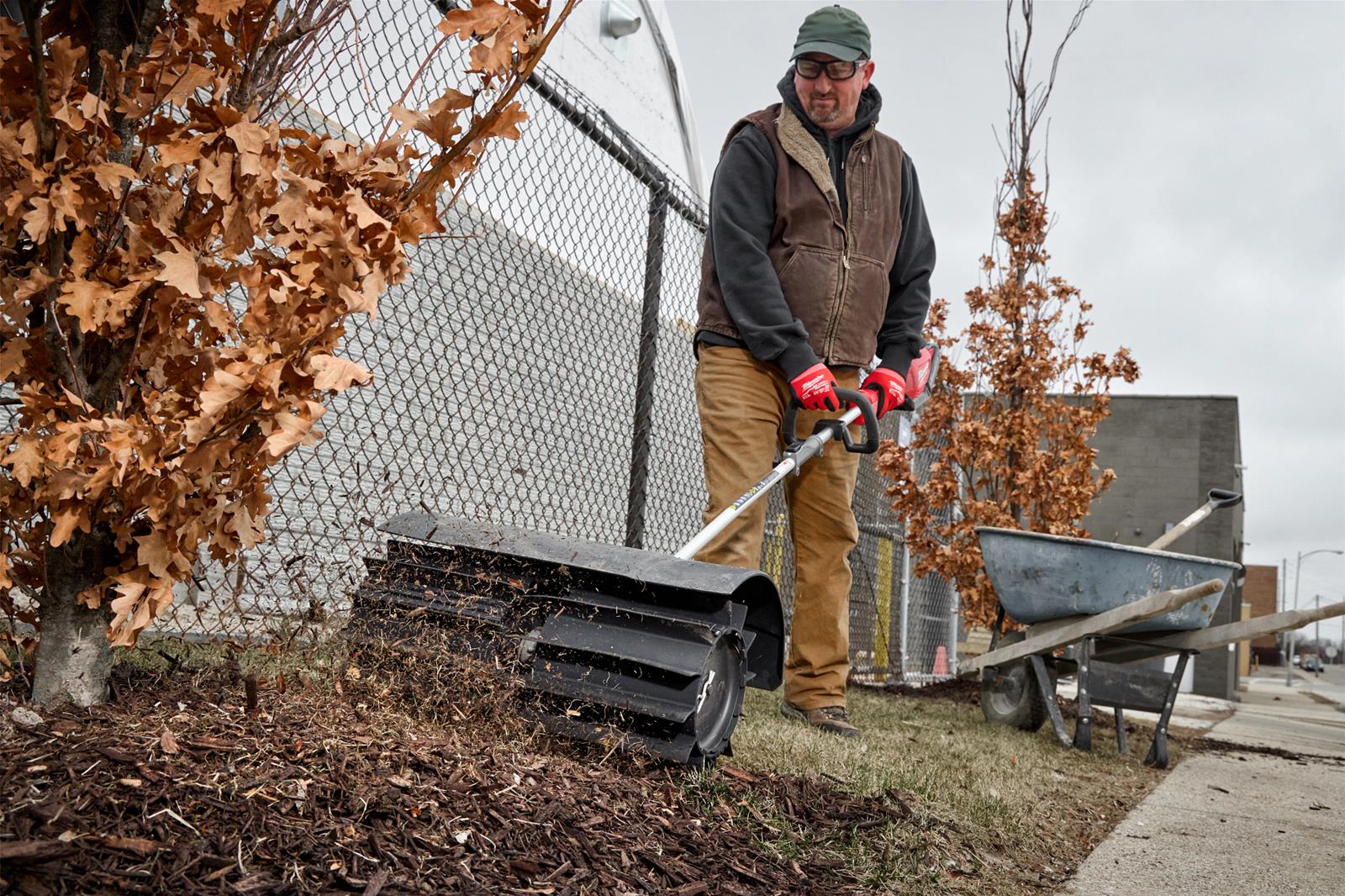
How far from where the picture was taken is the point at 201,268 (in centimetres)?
189

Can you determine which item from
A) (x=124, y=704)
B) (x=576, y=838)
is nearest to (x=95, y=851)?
(x=124, y=704)

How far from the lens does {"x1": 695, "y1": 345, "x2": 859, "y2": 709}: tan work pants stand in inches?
146

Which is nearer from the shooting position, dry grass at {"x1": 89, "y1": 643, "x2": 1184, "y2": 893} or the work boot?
dry grass at {"x1": 89, "y1": 643, "x2": 1184, "y2": 893}

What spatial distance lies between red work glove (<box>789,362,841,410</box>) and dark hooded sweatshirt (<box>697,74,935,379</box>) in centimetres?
6

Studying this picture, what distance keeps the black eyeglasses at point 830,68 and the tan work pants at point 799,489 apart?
3.42ft

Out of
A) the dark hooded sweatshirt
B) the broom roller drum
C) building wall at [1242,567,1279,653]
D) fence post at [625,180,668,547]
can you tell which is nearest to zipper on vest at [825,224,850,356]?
the dark hooded sweatshirt

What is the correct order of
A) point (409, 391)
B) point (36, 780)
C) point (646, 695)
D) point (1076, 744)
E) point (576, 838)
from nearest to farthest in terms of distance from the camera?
point (36, 780)
point (576, 838)
point (646, 695)
point (1076, 744)
point (409, 391)

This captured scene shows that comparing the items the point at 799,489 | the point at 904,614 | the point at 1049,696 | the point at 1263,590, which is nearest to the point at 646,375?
the point at 799,489

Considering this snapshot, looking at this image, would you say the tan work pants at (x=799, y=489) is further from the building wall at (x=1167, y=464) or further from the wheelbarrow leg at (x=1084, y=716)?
the building wall at (x=1167, y=464)

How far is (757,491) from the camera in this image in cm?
321

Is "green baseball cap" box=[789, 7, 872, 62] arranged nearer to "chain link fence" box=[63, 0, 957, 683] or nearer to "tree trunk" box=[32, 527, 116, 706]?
"chain link fence" box=[63, 0, 957, 683]

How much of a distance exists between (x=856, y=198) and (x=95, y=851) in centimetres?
330

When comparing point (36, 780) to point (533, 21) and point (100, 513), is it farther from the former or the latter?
point (533, 21)

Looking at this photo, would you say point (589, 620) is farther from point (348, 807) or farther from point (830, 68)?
point (830, 68)
